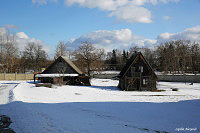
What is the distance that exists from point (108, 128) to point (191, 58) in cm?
7551

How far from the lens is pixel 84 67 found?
243ft

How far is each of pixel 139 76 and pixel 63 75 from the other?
619 inches

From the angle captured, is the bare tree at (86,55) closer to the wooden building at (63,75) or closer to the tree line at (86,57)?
the tree line at (86,57)

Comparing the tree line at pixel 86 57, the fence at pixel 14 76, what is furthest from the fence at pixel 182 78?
the fence at pixel 14 76

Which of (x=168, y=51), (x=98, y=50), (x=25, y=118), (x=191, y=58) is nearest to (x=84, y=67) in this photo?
(x=98, y=50)

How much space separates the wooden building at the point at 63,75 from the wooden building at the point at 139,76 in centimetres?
930

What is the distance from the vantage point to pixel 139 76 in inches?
1421

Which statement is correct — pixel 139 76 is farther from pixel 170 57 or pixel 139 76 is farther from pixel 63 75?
pixel 170 57

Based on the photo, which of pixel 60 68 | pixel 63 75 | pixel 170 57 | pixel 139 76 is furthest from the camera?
pixel 170 57

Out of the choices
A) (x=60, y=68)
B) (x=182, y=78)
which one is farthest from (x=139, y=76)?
(x=182, y=78)

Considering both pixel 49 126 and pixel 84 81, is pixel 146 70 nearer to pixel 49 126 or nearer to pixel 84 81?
pixel 84 81

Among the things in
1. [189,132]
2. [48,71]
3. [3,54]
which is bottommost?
[189,132]

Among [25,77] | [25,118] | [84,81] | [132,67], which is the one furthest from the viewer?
[25,77]

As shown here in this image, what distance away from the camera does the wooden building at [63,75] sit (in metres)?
39.9
